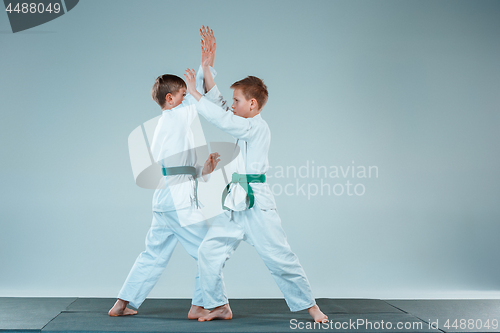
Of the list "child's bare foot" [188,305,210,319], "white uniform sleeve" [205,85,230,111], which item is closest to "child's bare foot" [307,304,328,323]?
"child's bare foot" [188,305,210,319]

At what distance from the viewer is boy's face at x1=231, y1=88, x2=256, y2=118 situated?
7.47 feet

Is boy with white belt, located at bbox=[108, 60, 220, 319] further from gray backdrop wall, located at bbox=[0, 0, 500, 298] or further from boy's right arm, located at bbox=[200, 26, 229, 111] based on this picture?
gray backdrop wall, located at bbox=[0, 0, 500, 298]

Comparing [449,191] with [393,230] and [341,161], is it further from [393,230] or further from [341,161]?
[341,161]

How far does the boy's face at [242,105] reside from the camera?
2.28 metres

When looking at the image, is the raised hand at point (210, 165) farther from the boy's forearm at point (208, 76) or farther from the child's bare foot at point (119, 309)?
the child's bare foot at point (119, 309)

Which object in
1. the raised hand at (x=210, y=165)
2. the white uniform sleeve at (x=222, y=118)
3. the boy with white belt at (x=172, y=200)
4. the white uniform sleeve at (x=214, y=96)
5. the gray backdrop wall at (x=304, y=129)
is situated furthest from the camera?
the gray backdrop wall at (x=304, y=129)

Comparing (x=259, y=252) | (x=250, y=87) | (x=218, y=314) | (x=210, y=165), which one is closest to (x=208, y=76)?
(x=250, y=87)

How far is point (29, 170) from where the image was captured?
360 cm

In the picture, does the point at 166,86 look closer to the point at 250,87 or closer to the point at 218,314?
the point at 250,87

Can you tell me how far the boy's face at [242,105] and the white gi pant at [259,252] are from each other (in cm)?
48

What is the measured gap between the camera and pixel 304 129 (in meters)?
3.67

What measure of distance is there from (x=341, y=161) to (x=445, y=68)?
1.19 meters

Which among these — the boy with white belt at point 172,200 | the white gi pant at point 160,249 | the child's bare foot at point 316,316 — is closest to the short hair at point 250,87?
the boy with white belt at point 172,200

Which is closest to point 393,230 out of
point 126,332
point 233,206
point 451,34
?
point 451,34
